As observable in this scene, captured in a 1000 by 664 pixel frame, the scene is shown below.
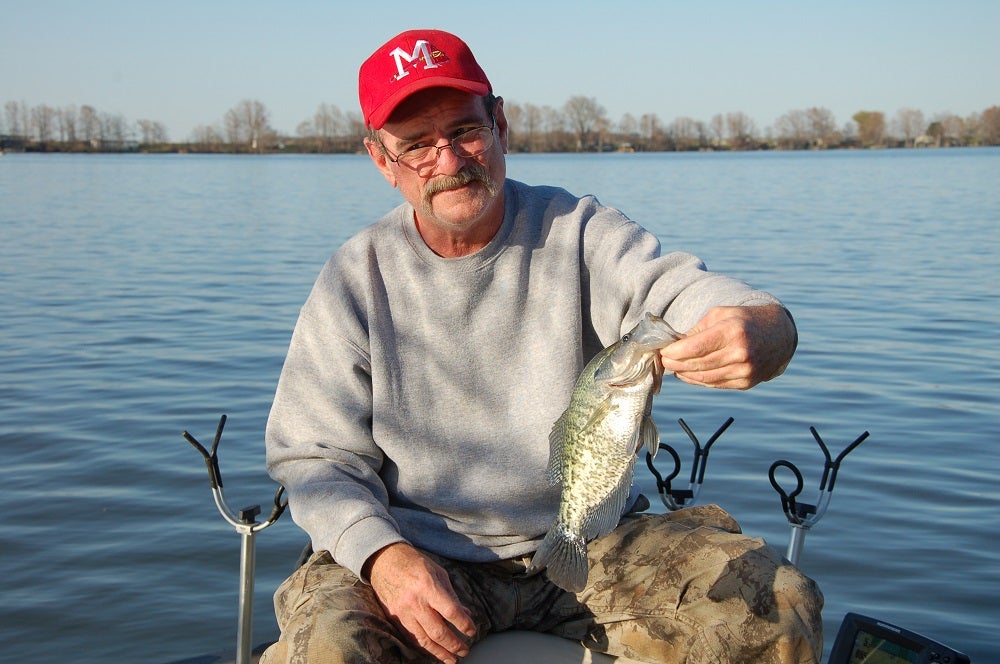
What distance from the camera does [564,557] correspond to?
2971 mm

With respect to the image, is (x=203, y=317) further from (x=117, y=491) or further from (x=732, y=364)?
(x=732, y=364)

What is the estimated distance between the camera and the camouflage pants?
2.91 metres

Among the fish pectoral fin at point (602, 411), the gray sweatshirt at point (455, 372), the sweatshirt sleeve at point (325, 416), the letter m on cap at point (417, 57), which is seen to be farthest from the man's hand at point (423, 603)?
the letter m on cap at point (417, 57)

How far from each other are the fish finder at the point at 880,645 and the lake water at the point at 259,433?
91.3 inches

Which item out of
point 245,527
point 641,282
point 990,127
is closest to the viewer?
point 641,282

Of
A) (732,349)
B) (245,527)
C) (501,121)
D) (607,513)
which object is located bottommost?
(245,527)

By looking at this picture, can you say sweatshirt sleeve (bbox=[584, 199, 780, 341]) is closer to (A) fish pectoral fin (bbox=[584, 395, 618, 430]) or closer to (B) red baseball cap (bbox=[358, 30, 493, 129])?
(A) fish pectoral fin (bbox=[584, 395, 618, 430])

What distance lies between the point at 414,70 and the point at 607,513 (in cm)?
146

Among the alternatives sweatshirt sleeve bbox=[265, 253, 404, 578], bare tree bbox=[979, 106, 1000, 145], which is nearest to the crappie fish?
sweatshirt sleeve bbox=[265, 253, 404, 578]

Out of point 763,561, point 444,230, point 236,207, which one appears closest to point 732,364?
point 763,561

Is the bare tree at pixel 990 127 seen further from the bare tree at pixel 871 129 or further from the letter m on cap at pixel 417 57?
the letter m on cap at pixel 417 57

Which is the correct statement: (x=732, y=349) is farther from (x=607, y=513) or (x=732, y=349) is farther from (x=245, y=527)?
(x=245, y=527)

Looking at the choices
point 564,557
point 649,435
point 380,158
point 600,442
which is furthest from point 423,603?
point 380,158

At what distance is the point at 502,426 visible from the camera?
340 centimetres
